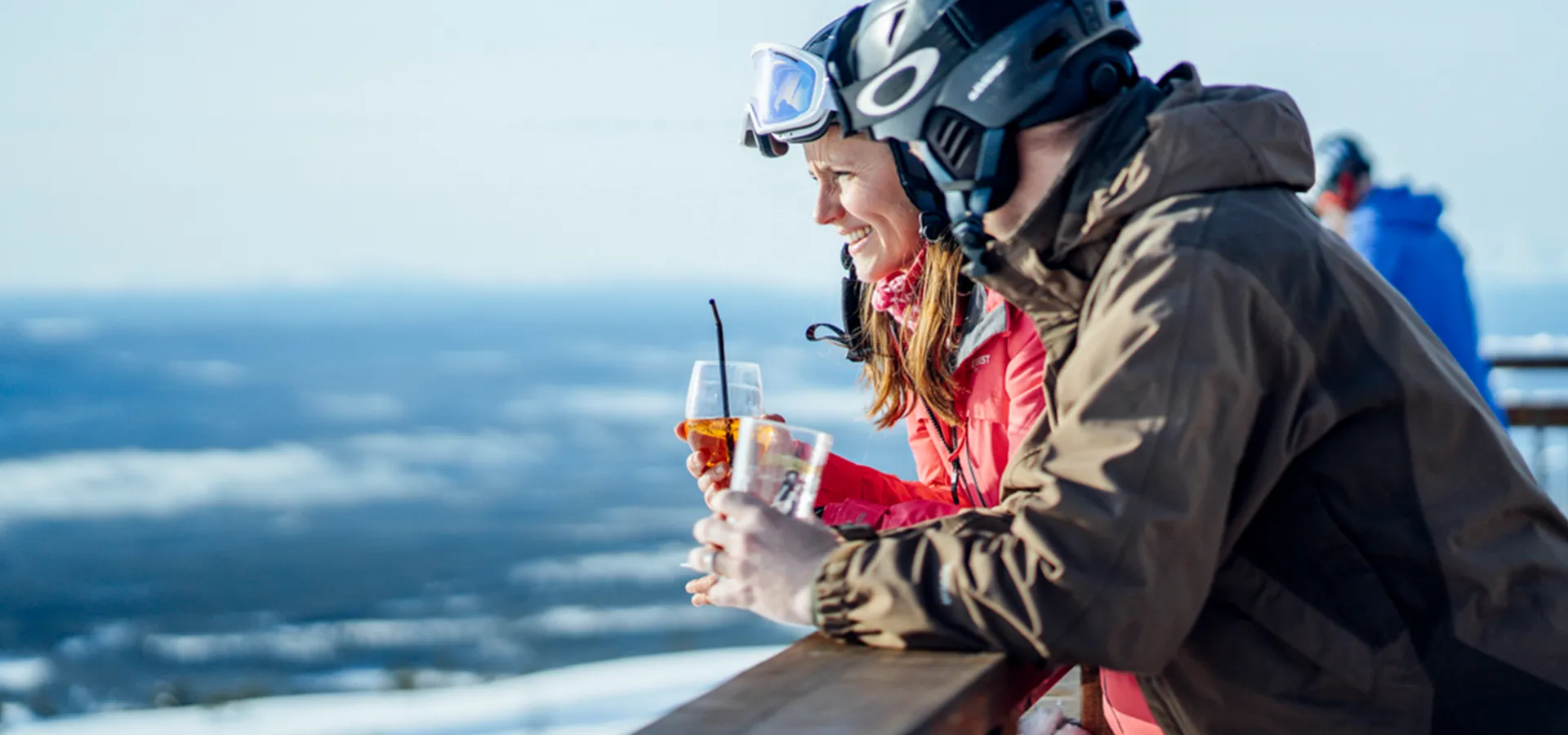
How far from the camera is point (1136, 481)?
4.57ft

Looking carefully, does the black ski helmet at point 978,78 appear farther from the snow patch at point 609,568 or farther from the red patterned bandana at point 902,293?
the snow patch at point 609,568

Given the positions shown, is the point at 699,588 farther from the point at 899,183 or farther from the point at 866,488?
the point at 899,183

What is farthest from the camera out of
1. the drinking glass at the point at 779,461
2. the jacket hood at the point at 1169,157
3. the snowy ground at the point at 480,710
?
the snowy ground at the point at 480,710

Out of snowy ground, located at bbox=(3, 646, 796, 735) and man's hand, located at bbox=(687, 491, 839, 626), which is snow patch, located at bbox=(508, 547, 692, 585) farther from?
man's hand, located at bbox=(687, 491, 839, 626)

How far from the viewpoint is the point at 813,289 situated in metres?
3.27

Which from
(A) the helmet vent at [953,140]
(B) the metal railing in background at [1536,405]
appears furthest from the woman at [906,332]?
(B) the metal railing in background at [1536,405]

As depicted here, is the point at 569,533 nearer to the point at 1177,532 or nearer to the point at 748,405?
the point at 748,405

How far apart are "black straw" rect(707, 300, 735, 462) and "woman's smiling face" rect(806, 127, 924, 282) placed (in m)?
0.37

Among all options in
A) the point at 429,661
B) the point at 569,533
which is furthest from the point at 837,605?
the point at 569,533

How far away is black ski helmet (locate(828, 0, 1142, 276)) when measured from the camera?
172 centimetres

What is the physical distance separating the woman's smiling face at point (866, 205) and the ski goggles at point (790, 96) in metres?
0.05

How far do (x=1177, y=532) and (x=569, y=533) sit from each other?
20.0 meters

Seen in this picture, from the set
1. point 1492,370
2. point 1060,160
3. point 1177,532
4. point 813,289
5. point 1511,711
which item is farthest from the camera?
point 1492,370

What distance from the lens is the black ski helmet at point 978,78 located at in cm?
172
